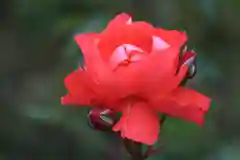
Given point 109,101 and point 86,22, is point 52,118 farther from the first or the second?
point 109,101

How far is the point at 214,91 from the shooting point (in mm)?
1837

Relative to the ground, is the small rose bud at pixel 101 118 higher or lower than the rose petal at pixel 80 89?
lower

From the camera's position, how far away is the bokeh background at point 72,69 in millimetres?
1723

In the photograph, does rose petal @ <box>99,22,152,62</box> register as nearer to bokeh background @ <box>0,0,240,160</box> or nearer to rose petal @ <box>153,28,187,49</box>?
rose petal @ <box>153,28,187,49</box>

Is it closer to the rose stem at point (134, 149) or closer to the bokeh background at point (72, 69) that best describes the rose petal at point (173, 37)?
the rose stem at point (134, 149)

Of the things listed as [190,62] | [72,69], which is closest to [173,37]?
[190,62]

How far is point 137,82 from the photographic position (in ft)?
2.88

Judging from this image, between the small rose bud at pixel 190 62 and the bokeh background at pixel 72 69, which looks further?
the bokeh background at pixel 72 69

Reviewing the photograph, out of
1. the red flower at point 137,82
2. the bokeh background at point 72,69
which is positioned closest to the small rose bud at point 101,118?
the red flower at point 137,82

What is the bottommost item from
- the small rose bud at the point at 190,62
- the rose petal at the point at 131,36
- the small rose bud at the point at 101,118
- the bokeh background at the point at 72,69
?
the bokeh background at the point at 72,69

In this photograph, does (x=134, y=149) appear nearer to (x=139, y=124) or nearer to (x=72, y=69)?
(x=139, y=124)

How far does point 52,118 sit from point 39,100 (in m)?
0.11

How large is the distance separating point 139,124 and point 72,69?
94 centimetres

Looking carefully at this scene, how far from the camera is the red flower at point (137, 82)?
86 cm
